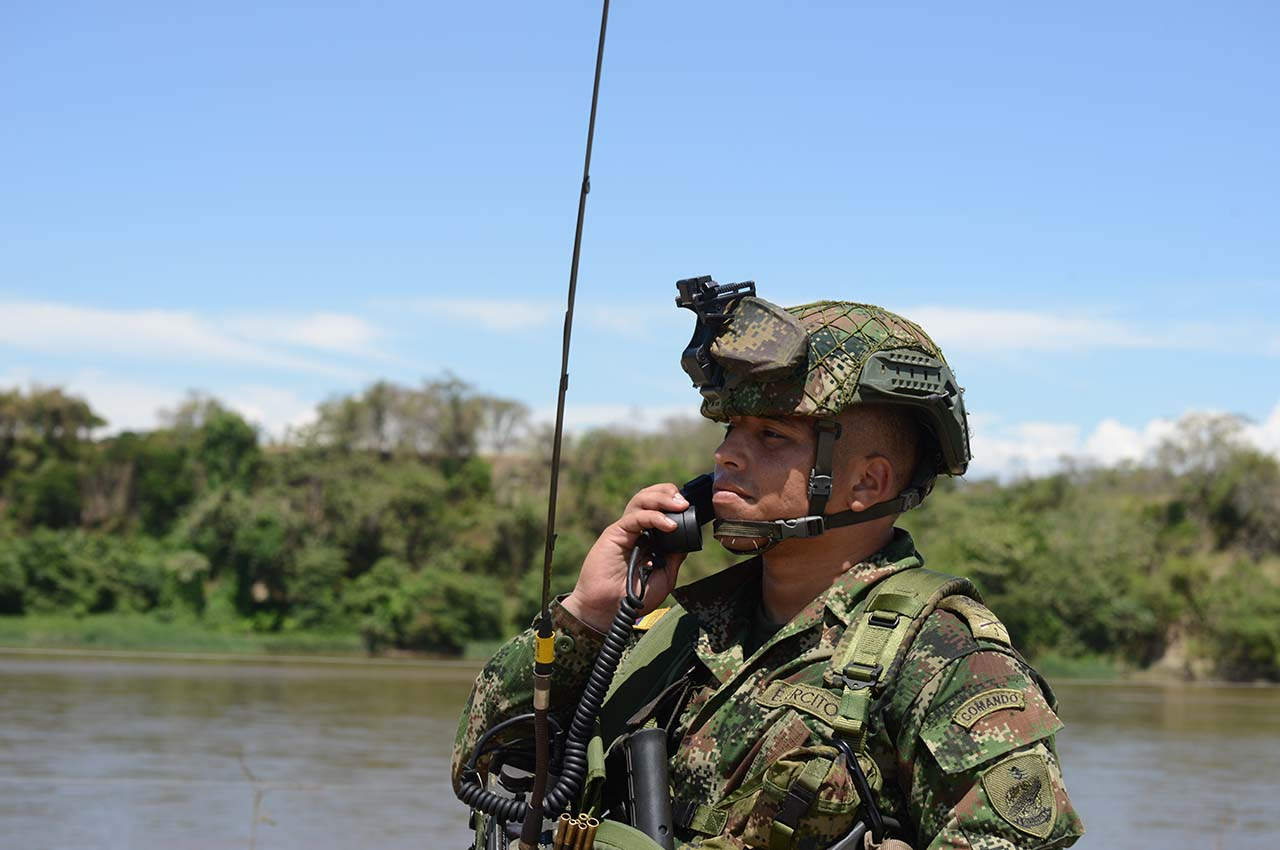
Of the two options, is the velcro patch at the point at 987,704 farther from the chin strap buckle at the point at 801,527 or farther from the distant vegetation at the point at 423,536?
the distant vegetation at the point at 423,536

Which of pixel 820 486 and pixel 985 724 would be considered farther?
pixel 820 486

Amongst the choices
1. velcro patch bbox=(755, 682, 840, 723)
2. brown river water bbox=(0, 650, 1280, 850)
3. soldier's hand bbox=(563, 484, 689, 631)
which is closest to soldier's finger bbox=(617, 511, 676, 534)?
soldier's hand bbox=(563, 484, 689, 631)

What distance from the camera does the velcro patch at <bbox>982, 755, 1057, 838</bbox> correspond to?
3.13 metres

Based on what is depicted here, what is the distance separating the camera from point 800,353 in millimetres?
3650

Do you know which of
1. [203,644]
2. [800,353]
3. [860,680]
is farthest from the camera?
[203,644]

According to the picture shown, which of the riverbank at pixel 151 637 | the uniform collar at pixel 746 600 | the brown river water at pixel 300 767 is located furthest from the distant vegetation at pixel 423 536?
the uniform collar at pixel 746 600

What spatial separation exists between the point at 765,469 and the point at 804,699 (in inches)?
24.7

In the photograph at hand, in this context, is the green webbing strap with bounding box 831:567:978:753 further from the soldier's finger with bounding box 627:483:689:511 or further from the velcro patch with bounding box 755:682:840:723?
the soldier's finger with bounding box 627:483:689:511

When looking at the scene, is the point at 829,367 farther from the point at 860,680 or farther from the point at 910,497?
the point at 860,680

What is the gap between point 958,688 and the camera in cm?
329

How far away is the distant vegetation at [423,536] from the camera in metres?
52.0

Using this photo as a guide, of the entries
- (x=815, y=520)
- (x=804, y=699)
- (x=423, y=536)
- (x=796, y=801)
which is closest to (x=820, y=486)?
(x=815, y=520)

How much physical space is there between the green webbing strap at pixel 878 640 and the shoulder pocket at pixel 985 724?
0.15 meters

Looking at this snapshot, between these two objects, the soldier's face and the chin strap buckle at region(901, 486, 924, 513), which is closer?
the soldier's face
